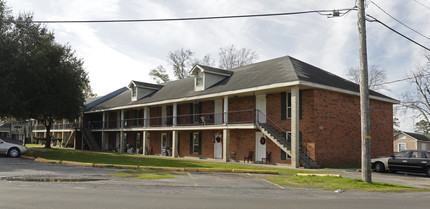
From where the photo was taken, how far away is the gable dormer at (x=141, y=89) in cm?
3716

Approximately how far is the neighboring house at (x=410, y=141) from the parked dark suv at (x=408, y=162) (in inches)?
1250

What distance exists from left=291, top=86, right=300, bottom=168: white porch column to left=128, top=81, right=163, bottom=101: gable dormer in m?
20.4

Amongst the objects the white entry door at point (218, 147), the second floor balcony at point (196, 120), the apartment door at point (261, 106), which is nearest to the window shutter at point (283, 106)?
the apartment door at point (261, 106)

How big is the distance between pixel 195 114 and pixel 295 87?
32.0ft

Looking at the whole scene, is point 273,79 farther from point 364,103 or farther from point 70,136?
point 70,136

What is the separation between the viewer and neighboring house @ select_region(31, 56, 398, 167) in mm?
21188

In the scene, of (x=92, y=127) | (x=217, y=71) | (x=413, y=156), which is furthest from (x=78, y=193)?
(x=92, y=127)

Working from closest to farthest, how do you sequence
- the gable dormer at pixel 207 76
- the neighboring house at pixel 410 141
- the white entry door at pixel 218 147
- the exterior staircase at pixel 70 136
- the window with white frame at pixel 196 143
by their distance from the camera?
the white entry door at pixel 218 147 → the gable dormer at pixel 207 76 → the window with white frame at pixel 196 143 → the exterior staircase at pixel 70 136 → the neighboring house at pixel 410 141

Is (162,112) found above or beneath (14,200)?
above

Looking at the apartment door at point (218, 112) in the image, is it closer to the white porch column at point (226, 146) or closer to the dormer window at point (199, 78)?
the dormer window at point (199, 78)

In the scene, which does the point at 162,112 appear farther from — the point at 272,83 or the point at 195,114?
the point at 272,83

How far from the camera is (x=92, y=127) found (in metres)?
43.7

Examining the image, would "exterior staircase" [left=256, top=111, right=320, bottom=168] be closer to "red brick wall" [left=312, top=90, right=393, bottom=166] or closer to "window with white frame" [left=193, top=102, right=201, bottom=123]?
"red brick wall" [left=312, top=90, right=393, bottom=166]

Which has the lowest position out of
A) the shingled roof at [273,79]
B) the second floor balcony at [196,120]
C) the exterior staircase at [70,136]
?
the exterior staircase at [70,136]
